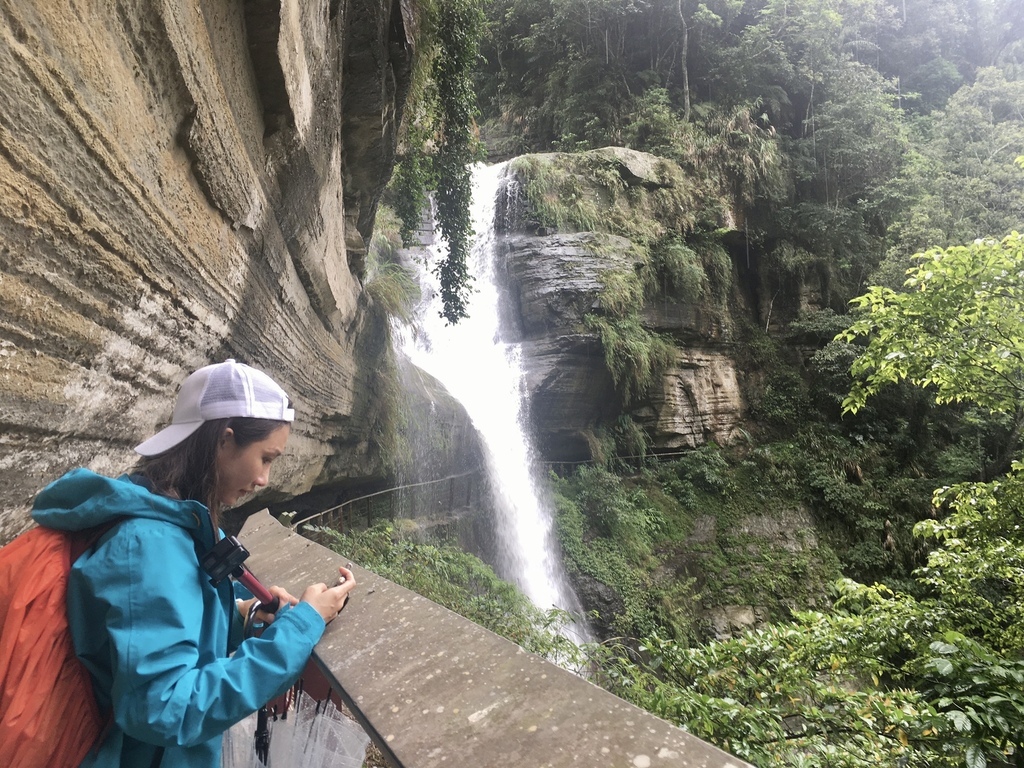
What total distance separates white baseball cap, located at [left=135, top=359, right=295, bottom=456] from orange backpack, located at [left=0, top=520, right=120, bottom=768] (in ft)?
1.08

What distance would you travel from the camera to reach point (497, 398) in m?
12.8

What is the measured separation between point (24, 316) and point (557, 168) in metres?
15.2

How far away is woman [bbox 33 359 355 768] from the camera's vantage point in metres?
0.88

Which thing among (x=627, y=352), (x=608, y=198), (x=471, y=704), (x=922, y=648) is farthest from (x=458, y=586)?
(x=608, y=198)

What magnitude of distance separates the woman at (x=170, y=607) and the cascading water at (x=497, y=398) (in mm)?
9322

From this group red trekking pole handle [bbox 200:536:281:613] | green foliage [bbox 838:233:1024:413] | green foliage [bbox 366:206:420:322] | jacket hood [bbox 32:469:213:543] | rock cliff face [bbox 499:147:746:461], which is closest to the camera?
jacket hood [bbox 32:469:213:543]

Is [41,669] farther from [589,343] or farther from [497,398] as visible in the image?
[589,343]

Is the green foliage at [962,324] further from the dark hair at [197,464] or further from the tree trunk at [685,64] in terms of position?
the tree trunk at [685,64]

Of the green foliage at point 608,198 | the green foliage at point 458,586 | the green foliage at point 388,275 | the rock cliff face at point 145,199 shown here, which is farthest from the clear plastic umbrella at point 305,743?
the green foliage at point 608,198

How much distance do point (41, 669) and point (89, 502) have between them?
26cm

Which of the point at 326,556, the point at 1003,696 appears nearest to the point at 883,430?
the point at 1003,696

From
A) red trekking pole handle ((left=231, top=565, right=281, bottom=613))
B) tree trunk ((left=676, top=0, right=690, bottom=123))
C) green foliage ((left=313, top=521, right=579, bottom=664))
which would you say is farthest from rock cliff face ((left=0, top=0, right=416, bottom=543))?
tree trunk ((left=676, top=0, right=690, bottom=123))

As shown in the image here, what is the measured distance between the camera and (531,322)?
1350 cm

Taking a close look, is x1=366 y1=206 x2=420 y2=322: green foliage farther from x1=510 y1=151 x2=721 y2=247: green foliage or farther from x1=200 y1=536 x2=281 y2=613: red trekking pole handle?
x1=200 y1=536 x2=281 y2=613: red trekking pole handle
